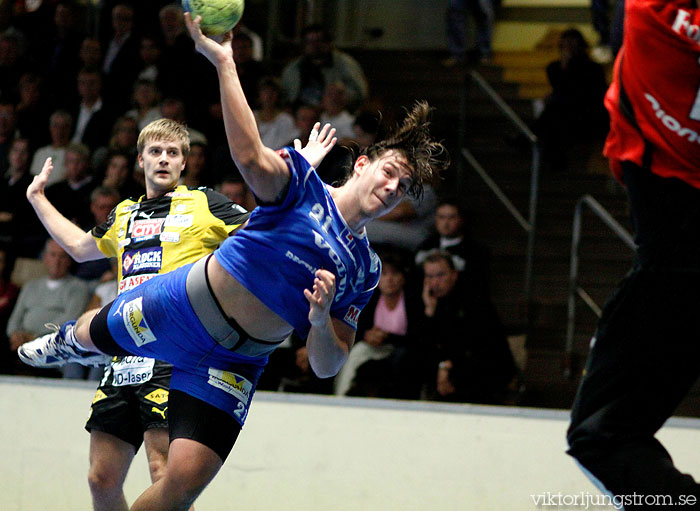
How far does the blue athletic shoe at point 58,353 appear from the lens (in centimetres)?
366

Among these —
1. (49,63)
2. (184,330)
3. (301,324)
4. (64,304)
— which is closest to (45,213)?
(184,330)

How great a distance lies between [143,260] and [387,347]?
7.85 feet

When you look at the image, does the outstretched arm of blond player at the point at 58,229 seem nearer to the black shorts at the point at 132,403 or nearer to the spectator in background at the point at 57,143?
the black shorts at the point at 132,403

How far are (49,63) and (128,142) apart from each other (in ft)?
7.37

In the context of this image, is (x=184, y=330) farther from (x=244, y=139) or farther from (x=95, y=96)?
(x=95, y=96)

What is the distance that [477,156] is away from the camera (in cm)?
840

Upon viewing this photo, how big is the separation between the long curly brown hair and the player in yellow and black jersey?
34.5 inches

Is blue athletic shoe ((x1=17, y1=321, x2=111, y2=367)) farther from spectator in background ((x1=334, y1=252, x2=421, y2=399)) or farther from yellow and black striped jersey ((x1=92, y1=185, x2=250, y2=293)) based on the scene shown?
spectator in background ((x1=334, y1=252, x2=421, y2=399))

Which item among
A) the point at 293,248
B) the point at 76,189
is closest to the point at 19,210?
the point at 76,189

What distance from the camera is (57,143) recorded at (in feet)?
26.5

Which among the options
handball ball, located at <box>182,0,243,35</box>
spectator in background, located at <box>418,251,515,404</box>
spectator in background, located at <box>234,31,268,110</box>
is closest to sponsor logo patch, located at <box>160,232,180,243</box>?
handball ball, located at <box>182,0,243,35</box>

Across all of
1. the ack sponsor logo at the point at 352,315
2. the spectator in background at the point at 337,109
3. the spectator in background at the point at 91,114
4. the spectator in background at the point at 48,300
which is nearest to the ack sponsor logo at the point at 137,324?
the ack sponsor logo at the point at 352,315

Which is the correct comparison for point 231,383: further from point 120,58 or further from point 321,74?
point 120,58

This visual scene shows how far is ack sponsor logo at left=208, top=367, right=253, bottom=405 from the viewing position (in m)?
3.40
